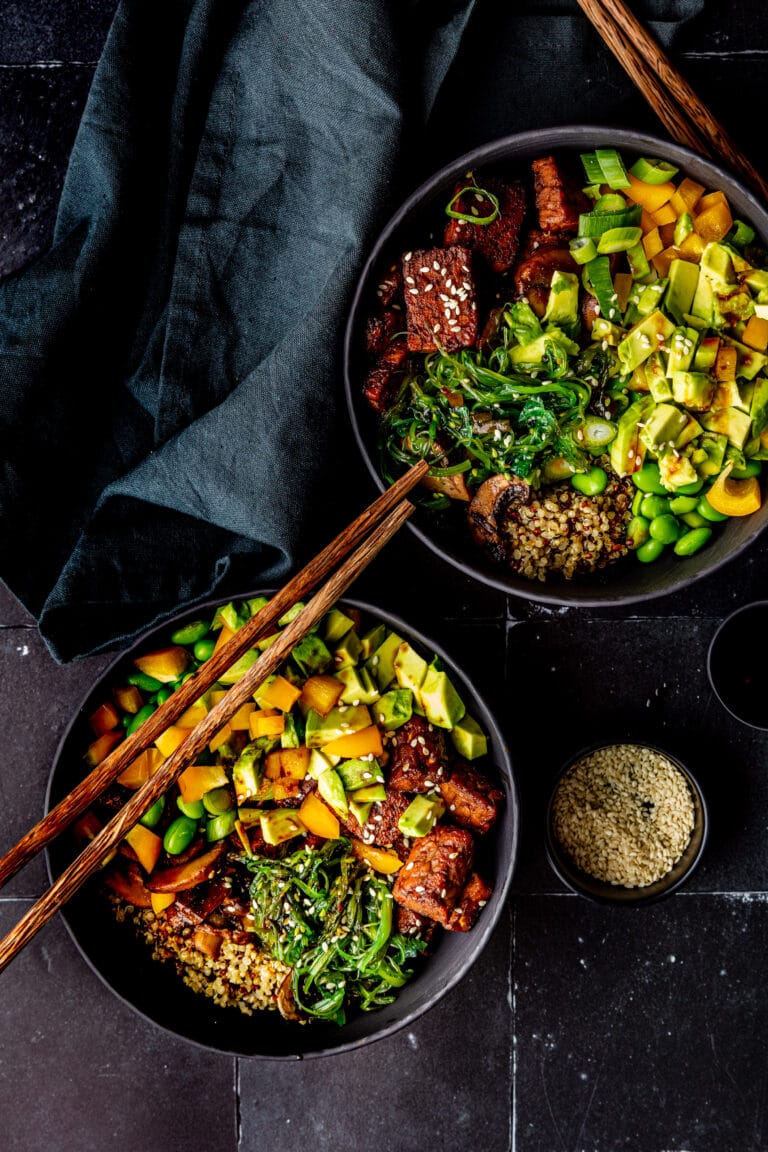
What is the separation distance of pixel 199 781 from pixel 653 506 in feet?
3.63

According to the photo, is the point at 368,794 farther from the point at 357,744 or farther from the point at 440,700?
the point at 440,700

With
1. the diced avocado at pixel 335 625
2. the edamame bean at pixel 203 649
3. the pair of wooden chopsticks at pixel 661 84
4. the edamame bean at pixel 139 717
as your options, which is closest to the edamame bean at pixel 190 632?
the edamame bean at pixel 203 649

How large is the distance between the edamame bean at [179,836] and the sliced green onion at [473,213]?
1.35 m

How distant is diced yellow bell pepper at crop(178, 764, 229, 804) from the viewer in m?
1.90

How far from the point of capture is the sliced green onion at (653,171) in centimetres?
181

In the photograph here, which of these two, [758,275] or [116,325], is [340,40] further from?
[758,275]

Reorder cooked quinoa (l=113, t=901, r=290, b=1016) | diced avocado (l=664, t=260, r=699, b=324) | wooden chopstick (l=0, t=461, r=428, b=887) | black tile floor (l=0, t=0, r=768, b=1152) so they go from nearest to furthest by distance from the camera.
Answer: wooden chopstick (l=0, t=461, r=428, b=887)
diced avocado (l=664, t=260, r=699, b=324)
cooked quinoa (l=113, t=901, r=290, b=1016)
black tile floor (l=0, t=0, r=768, b=1152)

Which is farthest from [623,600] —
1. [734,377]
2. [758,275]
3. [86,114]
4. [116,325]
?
[86,114]

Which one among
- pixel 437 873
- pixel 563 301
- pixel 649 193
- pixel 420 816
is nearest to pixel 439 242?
pixel 563 301

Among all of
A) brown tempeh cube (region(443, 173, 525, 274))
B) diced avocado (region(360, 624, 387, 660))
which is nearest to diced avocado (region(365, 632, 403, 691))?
diced avocado (region(360, 624, 387, 660))

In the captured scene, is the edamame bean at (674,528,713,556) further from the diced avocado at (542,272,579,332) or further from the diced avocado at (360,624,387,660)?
the diced avocado at (360,624,387,660)

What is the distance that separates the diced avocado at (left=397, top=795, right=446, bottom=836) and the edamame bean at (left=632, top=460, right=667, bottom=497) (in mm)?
777

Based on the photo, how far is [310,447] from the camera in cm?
193

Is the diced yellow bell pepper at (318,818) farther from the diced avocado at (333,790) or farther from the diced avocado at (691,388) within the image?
the diced avocado at (691,388)
